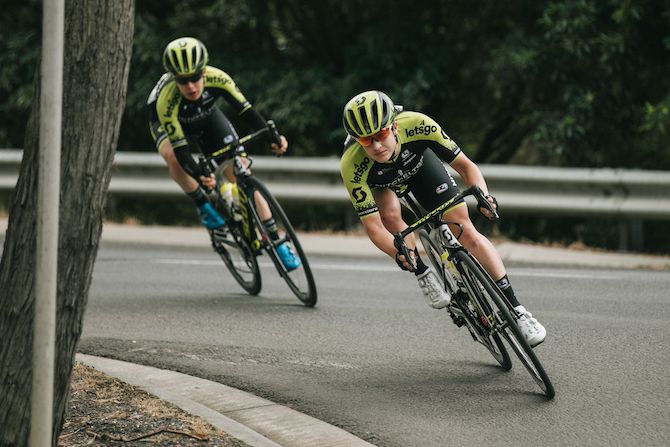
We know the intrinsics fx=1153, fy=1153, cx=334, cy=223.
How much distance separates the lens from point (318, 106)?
592 inches

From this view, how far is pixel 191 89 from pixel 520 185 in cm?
473

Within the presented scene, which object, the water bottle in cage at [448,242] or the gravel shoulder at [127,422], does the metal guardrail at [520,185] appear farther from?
the gravel shoulder at [127,422]

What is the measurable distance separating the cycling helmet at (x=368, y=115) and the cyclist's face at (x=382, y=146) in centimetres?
8

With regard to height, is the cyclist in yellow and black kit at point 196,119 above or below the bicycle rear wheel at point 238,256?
above

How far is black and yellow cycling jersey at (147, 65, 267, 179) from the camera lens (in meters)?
9.15

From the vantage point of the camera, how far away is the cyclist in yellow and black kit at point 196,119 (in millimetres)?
8820

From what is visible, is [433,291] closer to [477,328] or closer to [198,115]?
[477,328]

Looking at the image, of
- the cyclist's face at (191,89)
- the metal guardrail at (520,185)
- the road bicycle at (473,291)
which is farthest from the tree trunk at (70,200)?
the metal guardrail at (520,185)

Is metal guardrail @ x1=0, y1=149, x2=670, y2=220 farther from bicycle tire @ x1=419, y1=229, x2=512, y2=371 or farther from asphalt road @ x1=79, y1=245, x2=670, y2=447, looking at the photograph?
bicycle tire @ x1=419, y1=229, x2=512, y2=371

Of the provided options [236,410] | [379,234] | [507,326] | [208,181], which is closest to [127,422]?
[236,410]

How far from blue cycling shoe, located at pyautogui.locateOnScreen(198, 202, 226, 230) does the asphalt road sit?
23.0 inches

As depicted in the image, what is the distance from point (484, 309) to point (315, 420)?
120 centimetres

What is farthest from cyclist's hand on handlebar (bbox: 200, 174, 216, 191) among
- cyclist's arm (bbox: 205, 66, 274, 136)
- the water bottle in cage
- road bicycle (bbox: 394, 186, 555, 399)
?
the water bottle in cage

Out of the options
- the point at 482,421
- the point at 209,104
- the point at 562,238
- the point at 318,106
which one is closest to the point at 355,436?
the point at 482,421
